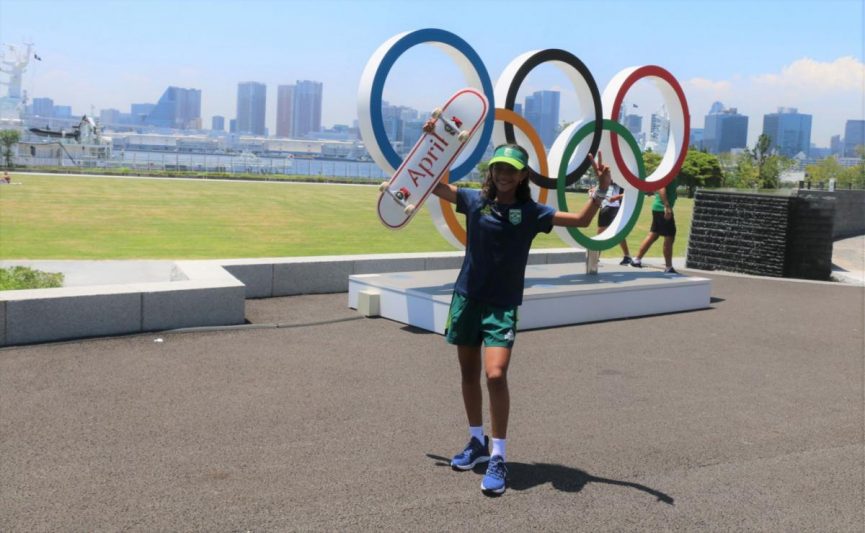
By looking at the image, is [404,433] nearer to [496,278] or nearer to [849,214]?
[496,278]

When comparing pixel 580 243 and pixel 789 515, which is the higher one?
pixel 580 243

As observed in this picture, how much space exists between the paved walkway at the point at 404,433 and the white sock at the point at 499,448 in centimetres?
20

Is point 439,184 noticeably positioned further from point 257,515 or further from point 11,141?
point 11,141

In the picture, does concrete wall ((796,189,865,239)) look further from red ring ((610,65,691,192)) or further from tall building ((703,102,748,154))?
tall building ((703,102,748,154))

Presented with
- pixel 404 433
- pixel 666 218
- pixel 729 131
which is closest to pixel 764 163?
pixel 666 218

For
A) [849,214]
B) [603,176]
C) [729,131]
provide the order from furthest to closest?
[729,131] < [849,214] < [603,176]

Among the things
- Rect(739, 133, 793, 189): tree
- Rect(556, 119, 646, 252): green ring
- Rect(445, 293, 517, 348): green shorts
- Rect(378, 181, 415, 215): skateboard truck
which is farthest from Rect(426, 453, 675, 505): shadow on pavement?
Rect(739, 133, 793, 189): tree

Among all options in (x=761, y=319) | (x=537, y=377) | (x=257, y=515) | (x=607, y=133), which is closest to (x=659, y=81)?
(x=607, y=133)

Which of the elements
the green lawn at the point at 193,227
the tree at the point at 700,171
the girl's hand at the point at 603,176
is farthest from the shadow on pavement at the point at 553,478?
the tree at the point at 700,171

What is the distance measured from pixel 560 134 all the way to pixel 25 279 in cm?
635

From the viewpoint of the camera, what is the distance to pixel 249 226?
20016 mm

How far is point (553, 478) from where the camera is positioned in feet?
15.9

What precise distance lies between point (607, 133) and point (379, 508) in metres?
7.89

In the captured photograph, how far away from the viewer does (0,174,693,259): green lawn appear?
1539 centimetres
